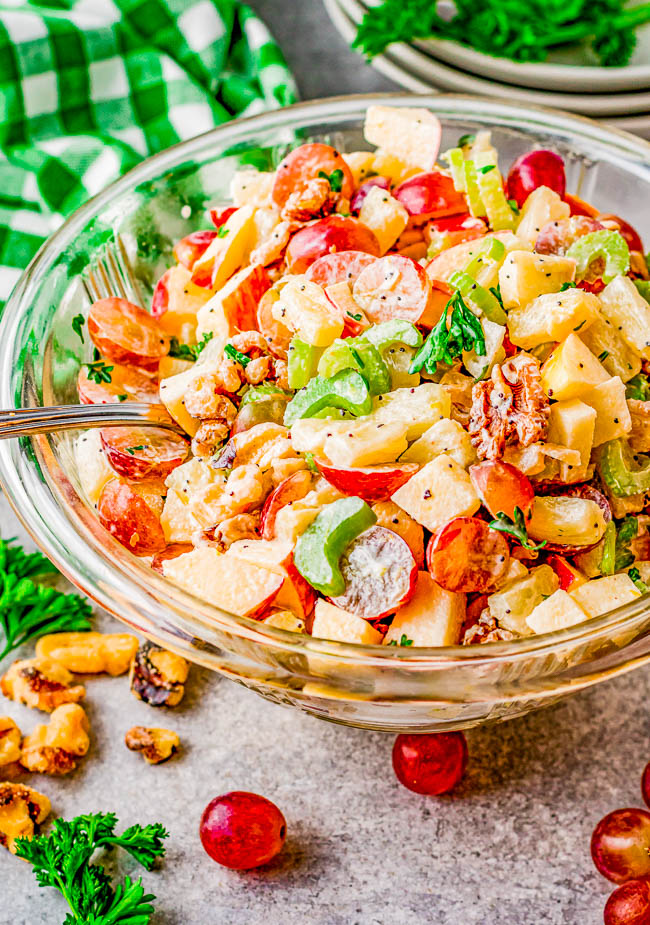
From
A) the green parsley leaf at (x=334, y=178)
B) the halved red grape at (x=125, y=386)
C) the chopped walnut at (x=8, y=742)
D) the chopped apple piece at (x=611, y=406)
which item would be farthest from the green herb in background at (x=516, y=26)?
the chopped walnut at (x=8, y=742)

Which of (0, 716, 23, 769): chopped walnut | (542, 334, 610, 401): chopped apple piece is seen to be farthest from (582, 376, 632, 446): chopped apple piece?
(0, 716, 23, 769): chopped walnut

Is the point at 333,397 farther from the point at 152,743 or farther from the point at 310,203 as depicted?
the point at 152,743

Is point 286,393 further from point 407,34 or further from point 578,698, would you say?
point 407,34

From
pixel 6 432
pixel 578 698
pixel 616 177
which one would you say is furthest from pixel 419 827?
pixel 616 177

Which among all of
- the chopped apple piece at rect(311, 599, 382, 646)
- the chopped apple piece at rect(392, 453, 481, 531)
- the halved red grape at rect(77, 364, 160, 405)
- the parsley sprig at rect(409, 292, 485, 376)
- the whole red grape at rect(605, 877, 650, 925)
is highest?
the parsley sprig at rect(409, 292, 485, 376)

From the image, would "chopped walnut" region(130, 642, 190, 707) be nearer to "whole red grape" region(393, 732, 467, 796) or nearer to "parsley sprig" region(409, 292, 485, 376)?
"whole red grape" region(393, 732, 467, 796)

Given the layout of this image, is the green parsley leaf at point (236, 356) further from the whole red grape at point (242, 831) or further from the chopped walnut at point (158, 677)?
the whole red grape at point (242, 831)
